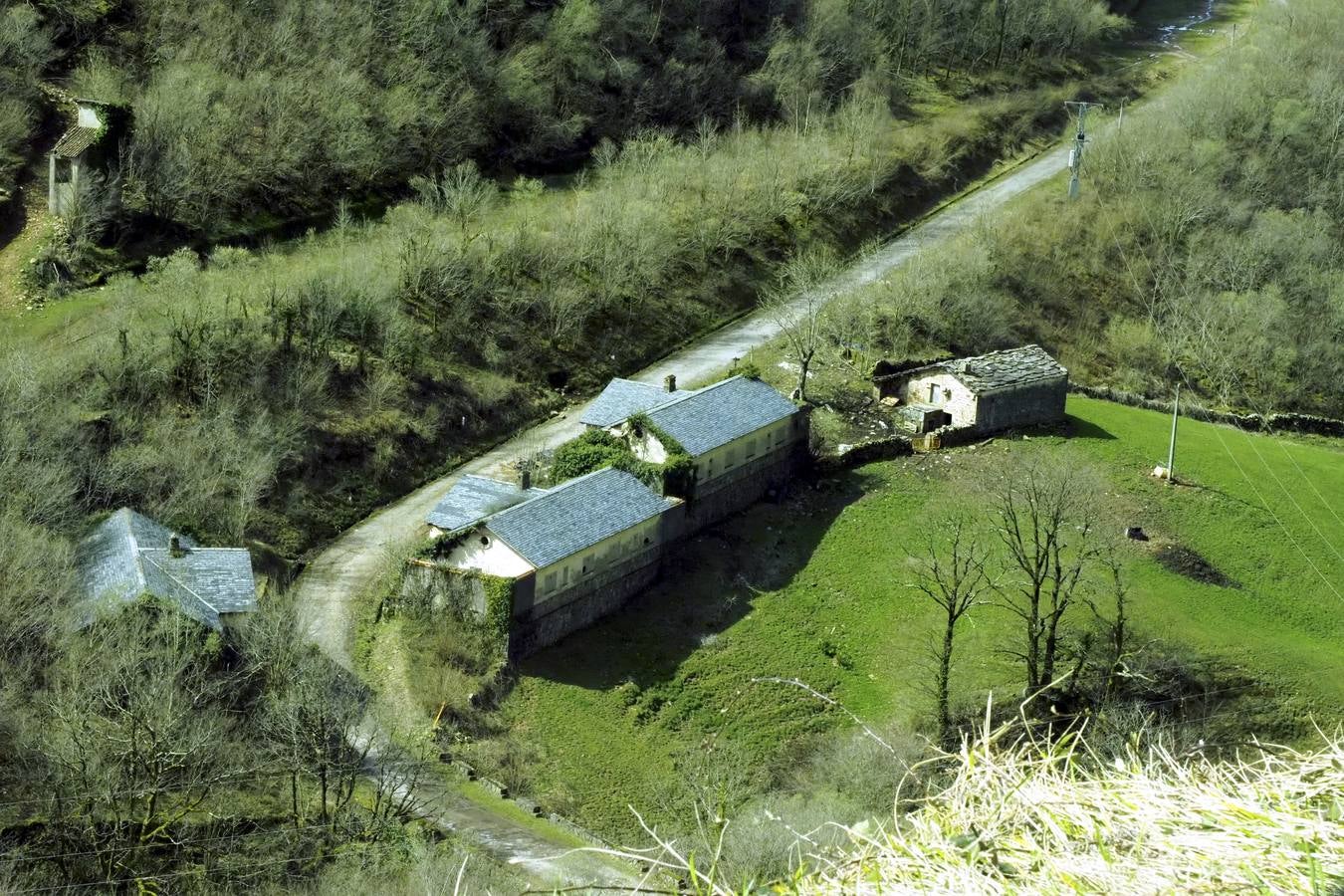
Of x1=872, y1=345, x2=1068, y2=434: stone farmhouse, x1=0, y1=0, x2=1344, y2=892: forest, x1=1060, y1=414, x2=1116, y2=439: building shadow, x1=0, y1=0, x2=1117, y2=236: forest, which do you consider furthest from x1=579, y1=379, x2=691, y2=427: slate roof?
x1=0, y1=0, x2=1117, y2=236: forest

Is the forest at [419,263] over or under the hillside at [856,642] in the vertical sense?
over

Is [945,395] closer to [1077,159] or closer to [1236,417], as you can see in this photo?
[1236,417]

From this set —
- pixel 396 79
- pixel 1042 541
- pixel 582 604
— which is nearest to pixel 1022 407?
pixel 1042 541

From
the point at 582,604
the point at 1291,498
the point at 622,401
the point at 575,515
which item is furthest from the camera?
the point at 1291,498

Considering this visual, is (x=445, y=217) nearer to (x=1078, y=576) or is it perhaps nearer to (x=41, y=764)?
(x=1078, y=576)

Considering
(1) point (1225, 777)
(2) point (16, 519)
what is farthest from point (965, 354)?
(1) point (1225, 777)

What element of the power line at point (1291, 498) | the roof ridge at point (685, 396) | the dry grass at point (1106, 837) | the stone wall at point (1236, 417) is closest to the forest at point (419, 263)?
the stone wall at point (1236, 417)

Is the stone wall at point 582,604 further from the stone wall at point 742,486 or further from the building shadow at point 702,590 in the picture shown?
the stone wall at point 742,486
